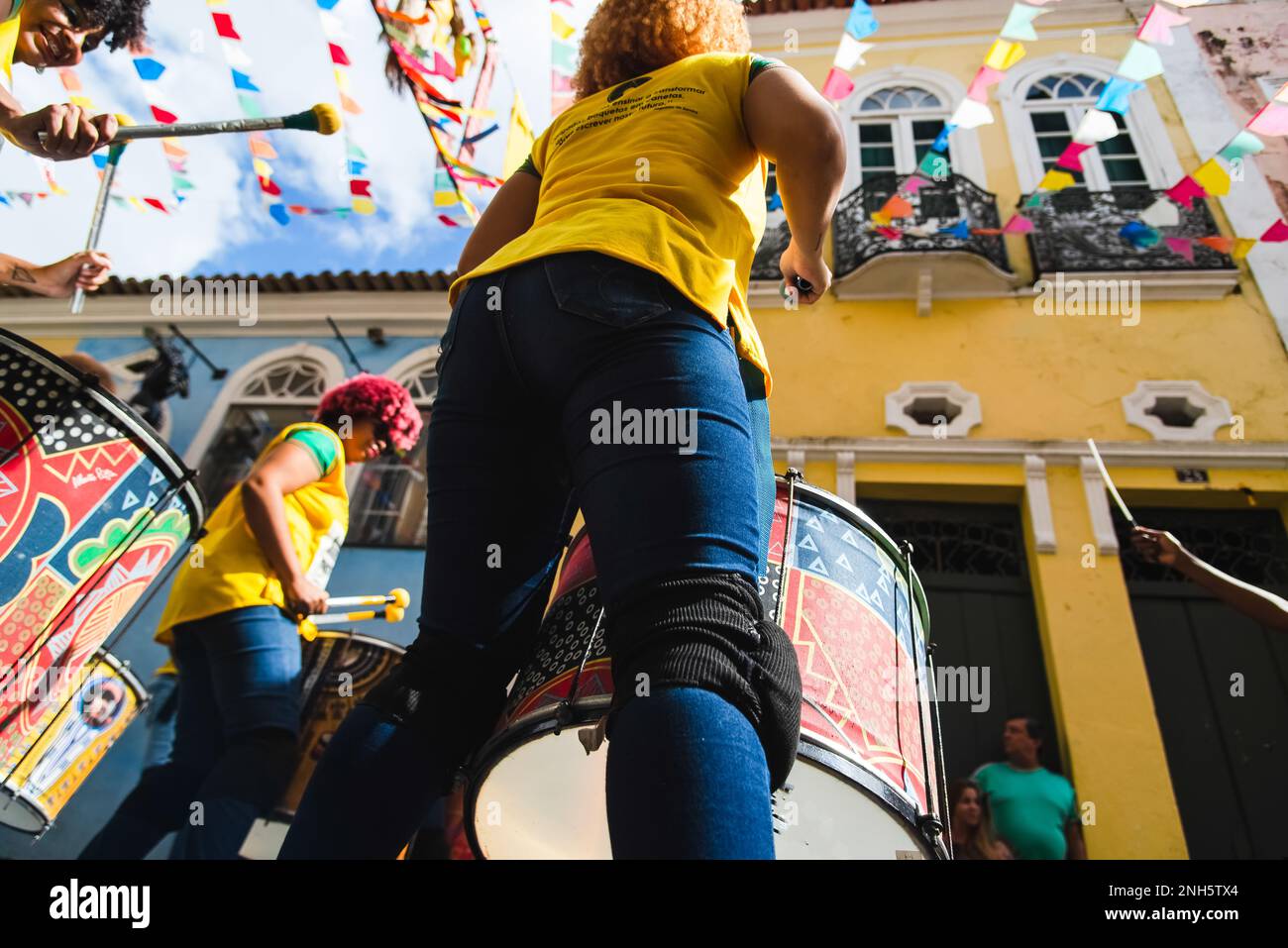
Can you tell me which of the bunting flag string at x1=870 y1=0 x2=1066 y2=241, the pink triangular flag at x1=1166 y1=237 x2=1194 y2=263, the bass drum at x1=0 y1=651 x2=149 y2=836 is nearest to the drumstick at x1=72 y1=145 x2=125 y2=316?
the bass drum at x1=0 y1=651 x2=149 y2=836

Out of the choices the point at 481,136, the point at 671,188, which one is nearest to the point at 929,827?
the point at 671,188

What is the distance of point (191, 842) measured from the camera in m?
2.28

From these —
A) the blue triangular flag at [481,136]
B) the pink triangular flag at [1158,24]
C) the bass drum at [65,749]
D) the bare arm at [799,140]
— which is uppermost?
the pink triangular flag at [1158,24]

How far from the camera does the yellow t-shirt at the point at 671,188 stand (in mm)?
1142

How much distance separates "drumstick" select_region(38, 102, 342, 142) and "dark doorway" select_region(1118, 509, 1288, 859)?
498 centimetres

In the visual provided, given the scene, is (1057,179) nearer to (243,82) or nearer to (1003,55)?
(1003,55)

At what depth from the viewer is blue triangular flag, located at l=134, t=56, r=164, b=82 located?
15.6ft

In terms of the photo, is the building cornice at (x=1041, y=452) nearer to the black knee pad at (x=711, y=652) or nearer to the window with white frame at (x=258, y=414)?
the window with white frame at (x=258, y=414)

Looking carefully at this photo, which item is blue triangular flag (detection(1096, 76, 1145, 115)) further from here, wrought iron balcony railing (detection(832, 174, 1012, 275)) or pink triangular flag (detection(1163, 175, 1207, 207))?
wrought iron balcony railing (detection(832, 174, 1012, 275))

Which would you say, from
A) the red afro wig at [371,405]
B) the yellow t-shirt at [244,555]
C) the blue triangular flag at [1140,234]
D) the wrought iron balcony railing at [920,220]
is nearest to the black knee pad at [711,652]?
the yellow t-shirt at [244,555]

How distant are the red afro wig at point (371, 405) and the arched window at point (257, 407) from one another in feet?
12.8

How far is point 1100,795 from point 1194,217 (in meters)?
4.93
